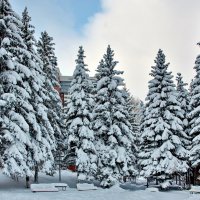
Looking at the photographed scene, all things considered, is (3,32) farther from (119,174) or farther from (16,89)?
(119,174)

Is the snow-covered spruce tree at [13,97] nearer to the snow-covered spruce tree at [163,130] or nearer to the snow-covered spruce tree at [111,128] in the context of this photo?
the snow-covered spruce tree at [111,128]

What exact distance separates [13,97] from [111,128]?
13348 mm

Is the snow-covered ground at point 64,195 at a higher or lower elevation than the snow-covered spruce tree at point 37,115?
lower

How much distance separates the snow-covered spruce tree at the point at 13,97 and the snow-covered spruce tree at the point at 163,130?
1302cm

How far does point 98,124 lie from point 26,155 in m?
10.8

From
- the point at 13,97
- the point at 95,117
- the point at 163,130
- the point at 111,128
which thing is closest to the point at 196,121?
the point at 163,130

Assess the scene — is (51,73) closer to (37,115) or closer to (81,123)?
(81,123)

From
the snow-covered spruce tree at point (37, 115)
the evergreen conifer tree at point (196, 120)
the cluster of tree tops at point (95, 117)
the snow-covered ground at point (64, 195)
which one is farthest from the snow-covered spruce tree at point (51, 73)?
the evergreen conifer tree at point (196, 120)

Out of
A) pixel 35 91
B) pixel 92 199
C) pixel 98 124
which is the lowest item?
pixel 92 199

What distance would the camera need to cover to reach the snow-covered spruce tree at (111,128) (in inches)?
1366

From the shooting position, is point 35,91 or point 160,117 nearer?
point 35,91

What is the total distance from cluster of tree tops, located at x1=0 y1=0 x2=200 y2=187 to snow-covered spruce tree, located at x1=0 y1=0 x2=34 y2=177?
3.2 inches

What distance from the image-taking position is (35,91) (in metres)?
31.0

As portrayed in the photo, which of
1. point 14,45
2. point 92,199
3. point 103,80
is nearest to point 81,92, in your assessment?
point 103,80
